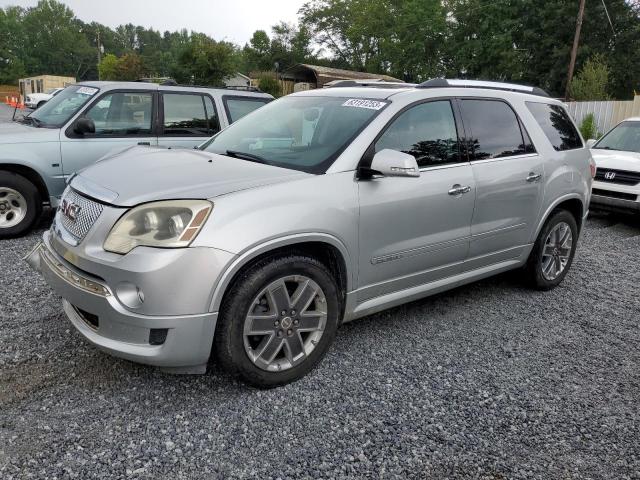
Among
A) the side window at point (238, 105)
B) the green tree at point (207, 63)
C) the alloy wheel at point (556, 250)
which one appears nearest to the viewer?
the alloy wheel at point (556, 250)

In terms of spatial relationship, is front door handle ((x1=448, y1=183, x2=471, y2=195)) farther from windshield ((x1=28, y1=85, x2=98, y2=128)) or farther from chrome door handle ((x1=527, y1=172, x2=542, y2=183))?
windshield ((x1=28, y1=85, x2=98, y2=128))

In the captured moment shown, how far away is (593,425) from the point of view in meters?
2.92

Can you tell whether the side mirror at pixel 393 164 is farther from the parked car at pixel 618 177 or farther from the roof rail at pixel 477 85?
the parked car at pixel 618 177

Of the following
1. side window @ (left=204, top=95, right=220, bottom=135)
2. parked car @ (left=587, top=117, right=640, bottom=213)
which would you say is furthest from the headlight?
parked car @ (left=587, top=117, right=640, bottom=213)

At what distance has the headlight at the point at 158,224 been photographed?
2619 mm

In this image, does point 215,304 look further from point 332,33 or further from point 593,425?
point 332,33

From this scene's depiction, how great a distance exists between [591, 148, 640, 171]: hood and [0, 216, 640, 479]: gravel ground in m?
4.89

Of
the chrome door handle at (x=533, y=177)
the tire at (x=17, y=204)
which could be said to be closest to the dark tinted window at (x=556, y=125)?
the chrome door handle at (x=533, y=177)

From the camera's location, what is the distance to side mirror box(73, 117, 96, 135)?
5.99m

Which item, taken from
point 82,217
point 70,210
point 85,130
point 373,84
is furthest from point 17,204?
point 373,84

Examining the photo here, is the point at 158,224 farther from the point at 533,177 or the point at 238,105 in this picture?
the point at 238,105

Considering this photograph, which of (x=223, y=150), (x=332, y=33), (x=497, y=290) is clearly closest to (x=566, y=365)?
(x=497, y=290)

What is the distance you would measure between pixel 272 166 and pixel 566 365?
2454 mm

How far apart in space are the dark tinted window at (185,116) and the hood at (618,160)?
631 centimetres
